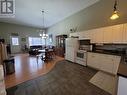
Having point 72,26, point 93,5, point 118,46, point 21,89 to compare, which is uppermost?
point 93,5

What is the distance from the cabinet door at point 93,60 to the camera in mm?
4070

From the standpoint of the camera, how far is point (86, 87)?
2.65 m

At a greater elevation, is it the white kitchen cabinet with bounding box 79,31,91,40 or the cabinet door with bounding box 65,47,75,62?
the white kitchen cabinet with bounding box 79,31,91,40

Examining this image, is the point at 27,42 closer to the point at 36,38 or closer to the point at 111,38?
the point at 36,38

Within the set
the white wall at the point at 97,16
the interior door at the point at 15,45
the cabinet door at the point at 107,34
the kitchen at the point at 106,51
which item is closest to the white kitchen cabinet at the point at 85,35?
the kitchen at the point at 106,51

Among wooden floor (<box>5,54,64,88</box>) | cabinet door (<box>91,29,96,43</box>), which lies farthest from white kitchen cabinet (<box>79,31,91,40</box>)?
wooden floor (<box>5,54,64,88</box>)

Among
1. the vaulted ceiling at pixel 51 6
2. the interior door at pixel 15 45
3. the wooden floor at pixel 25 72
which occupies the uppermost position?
the vaulted ceiling at pixel 51 6

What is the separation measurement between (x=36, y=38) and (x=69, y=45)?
24.4 ft

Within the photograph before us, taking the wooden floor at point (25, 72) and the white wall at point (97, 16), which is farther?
the white wall at point (97, 16)

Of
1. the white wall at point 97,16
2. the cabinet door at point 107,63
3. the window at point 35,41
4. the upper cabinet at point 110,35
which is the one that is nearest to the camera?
the upper cabinet at point 110,35

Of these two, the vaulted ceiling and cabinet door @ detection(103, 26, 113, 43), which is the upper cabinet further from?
the vaulted ceiling

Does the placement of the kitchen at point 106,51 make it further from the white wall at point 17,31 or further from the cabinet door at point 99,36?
the white wall at point 17,31

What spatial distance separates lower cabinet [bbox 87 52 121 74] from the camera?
335cm

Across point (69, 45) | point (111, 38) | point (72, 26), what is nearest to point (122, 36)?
point (111, 38)
